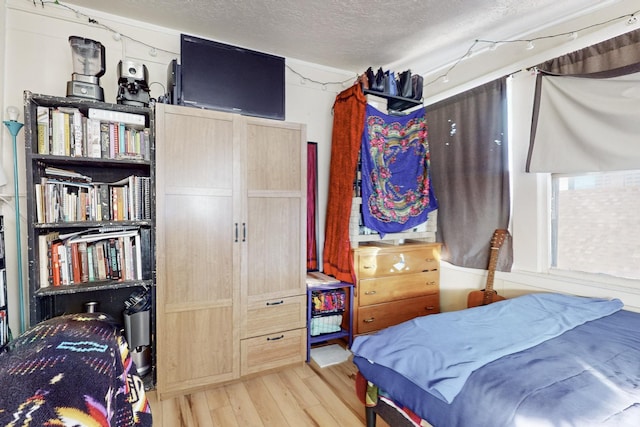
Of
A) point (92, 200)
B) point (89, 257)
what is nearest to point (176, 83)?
point (92, 200)

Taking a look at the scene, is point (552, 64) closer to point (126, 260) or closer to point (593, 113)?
point (593, 113)

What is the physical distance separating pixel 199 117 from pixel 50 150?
0.84m

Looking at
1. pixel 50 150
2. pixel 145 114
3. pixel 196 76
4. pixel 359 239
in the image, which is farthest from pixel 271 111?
pixel 50 150

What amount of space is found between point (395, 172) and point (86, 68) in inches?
91.6

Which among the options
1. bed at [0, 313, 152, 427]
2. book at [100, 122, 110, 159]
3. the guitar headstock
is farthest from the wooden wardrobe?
the guitar headstock

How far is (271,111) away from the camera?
2.43 metres

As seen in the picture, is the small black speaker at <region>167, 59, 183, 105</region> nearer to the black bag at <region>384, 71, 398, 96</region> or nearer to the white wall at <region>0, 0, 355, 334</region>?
the white wall at <region>0, 0, 355, 334</region>

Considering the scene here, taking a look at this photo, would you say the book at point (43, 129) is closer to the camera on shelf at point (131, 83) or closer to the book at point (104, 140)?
the book at point (104, 140)

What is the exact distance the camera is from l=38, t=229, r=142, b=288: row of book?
1.81 metres

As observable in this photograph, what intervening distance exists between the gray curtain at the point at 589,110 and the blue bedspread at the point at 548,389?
43.6 inches

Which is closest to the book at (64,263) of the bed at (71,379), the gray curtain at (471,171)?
the bed at (71,379)

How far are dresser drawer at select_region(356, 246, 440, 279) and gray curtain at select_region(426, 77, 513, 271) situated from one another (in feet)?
0.64

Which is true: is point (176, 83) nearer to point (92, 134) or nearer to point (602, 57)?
point (92, 134)

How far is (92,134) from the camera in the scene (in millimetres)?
1874
